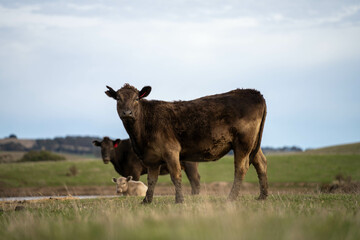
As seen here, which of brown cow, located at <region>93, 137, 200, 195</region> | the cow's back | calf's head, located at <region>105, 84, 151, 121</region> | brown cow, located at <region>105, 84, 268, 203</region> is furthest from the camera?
brown cow, located at <region>93, 137, 200, 195</region>

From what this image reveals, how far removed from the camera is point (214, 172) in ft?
168

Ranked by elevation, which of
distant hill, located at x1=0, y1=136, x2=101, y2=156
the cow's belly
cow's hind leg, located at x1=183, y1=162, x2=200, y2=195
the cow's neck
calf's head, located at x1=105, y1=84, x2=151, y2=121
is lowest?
distant hill, located at x1=0, y1=136, x2=101, y2=156

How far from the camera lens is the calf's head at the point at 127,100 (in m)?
10.8

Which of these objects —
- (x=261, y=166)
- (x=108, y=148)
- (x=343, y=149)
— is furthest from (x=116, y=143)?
(x=343, y=149)

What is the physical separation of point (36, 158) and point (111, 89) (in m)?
62.8

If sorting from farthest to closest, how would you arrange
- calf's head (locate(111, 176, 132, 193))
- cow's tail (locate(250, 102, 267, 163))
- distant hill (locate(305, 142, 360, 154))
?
distant hill (locate(305, 142, 360, 154)) < calf's head (locate(111, 176, 132, 193)) < cow's tail (locate(250, 102, 267, 163))

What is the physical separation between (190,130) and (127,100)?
1762mm

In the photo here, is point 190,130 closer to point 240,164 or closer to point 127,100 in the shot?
point 240,164

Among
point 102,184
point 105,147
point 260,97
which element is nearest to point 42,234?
point 260,97

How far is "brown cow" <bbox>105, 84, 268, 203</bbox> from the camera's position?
11.1 meters

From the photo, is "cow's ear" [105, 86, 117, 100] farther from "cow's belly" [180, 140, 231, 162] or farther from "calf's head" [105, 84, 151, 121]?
"cow's belly" [180, 140, 231, 162]

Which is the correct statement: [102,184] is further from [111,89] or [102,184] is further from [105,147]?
[111,89]

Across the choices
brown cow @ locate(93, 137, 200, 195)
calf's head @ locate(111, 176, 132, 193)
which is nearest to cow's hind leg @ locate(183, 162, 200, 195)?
brown cow @ locate(93, 137, 200, 195)

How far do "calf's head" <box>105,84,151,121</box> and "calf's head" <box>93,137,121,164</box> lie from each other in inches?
366
